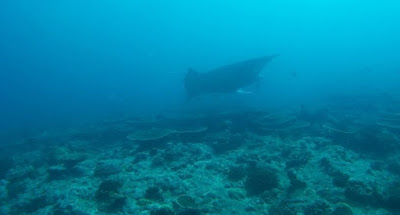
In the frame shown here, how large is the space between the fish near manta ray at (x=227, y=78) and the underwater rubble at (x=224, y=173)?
11.9ft

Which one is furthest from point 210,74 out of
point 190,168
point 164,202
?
point 164,202

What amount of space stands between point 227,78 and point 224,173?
1000 centimetres

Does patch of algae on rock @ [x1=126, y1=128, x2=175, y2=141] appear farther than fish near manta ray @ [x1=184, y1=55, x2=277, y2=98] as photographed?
No

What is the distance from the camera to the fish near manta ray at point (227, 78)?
1792cm

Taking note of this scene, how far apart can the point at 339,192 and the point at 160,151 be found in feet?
→ 22.5

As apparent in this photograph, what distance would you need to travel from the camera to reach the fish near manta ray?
17.9 meters

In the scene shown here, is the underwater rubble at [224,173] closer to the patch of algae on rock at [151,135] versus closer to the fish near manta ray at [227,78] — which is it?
the patch of algae on rock at [151,135]

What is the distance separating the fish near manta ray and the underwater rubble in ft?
11.9

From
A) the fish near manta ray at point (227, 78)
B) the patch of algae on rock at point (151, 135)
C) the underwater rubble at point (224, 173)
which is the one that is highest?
the fish near manta ray at point (227, 78)

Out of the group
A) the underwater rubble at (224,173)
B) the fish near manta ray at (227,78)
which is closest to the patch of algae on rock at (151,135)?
the underwater rubble at (224,173)

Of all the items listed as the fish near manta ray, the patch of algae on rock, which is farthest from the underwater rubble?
the fish near manta ray

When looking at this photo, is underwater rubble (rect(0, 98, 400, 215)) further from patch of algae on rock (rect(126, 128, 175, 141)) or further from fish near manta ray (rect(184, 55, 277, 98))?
fish near manta ray (rect(184, 55, 277, 98))

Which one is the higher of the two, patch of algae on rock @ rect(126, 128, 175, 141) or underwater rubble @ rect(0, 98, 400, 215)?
patch of algae on rock @ rect(126, 128, 175, 141)

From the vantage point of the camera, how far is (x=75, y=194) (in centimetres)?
814
